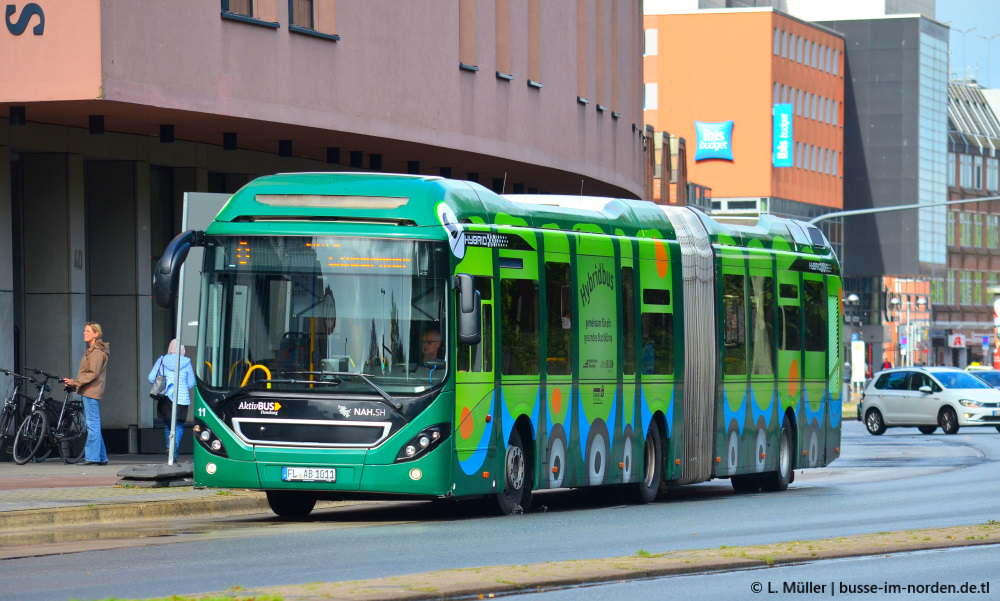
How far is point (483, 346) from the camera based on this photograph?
16.4 meters

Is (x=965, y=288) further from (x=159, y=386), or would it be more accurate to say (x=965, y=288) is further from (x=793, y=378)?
(x=159, y=386)

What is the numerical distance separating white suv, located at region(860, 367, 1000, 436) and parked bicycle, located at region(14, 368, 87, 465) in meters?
24.8

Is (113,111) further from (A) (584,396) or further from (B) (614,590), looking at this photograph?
(B) (614,590)

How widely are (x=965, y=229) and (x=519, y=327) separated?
11741 cm

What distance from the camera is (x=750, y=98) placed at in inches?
4264

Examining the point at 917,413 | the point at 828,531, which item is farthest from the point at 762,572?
the point at 917,413

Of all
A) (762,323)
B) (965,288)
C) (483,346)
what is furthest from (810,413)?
(965,288)

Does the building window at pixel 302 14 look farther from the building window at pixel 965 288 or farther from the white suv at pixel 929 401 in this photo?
the building window at pixel 965 288

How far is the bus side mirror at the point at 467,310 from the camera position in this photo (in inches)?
611

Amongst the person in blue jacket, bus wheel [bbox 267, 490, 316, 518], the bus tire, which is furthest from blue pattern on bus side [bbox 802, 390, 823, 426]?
bus wheel [bbox 267, 490, 316, 518]

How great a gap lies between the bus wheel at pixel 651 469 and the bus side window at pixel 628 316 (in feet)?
2.99

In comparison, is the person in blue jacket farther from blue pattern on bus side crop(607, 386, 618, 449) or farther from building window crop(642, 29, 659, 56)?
building window crop(642, 29, 659, 56)

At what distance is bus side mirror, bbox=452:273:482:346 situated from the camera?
50.9 feet

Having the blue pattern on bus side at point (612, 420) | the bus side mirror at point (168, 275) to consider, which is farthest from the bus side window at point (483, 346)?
the blue pattern on bus side at point (612, 420)
